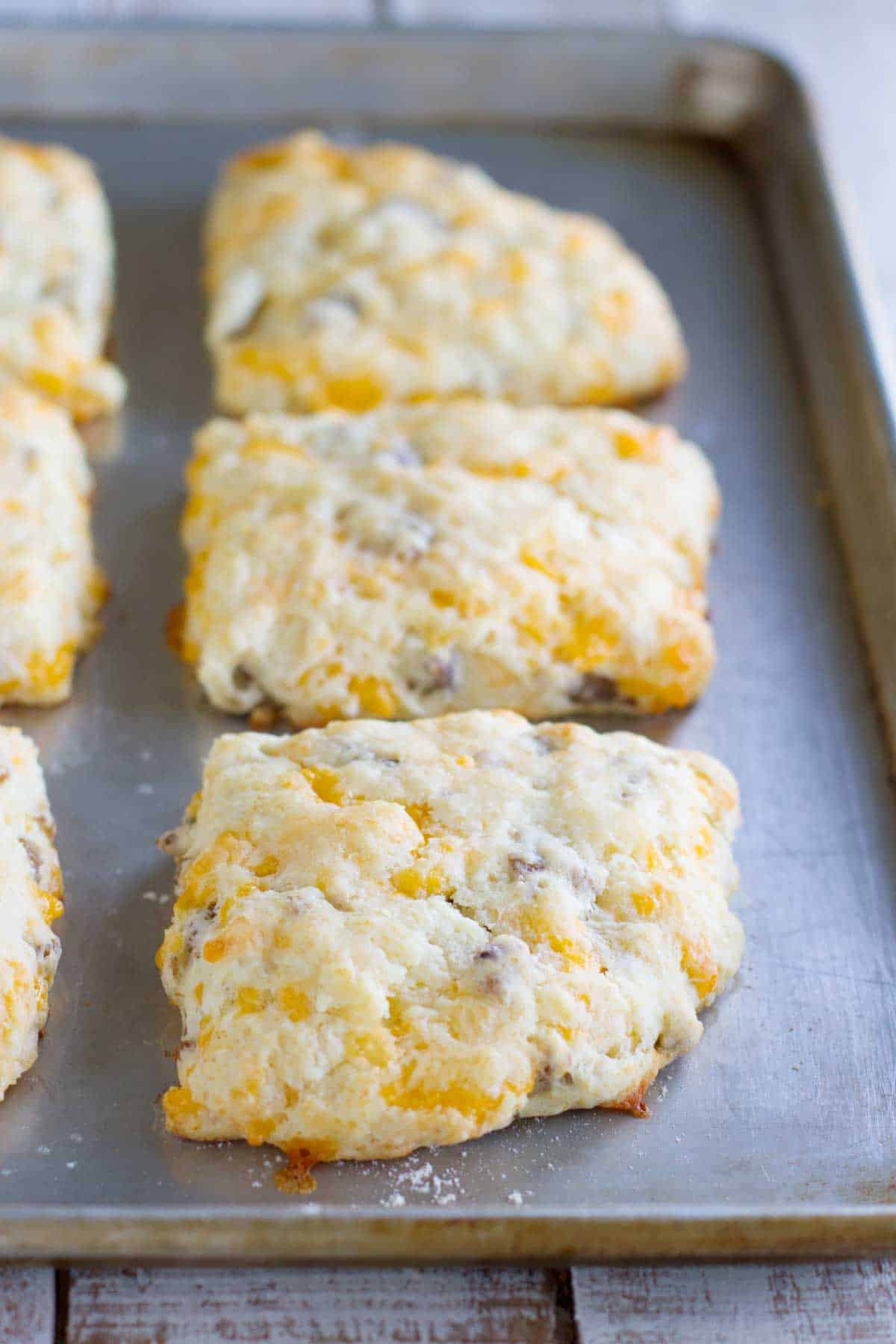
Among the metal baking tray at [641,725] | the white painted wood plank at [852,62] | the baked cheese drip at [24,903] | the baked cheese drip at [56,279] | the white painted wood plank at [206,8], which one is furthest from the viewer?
the white painted wood plank at [206,8]

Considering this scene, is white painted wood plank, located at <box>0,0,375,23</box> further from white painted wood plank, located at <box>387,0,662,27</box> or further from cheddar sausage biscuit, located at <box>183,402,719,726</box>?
cheddar sausage biscuit, located at <box>183,402,719,726</box>

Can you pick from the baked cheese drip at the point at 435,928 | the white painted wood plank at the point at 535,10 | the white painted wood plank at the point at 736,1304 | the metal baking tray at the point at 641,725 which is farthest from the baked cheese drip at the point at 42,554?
the white painted wood plank at the point at 535,10

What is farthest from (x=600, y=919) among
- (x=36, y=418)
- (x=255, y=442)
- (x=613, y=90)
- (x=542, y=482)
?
(x=613, y=90)

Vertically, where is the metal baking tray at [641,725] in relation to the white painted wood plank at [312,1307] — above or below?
above

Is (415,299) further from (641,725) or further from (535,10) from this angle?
(535,10)

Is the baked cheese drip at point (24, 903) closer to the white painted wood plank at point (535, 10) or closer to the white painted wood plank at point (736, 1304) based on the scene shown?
the white painted wood plank at point (736, 1304)

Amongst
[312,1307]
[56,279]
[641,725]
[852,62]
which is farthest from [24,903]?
[852,62]

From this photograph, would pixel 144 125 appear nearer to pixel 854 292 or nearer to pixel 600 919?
pixel 854 292
